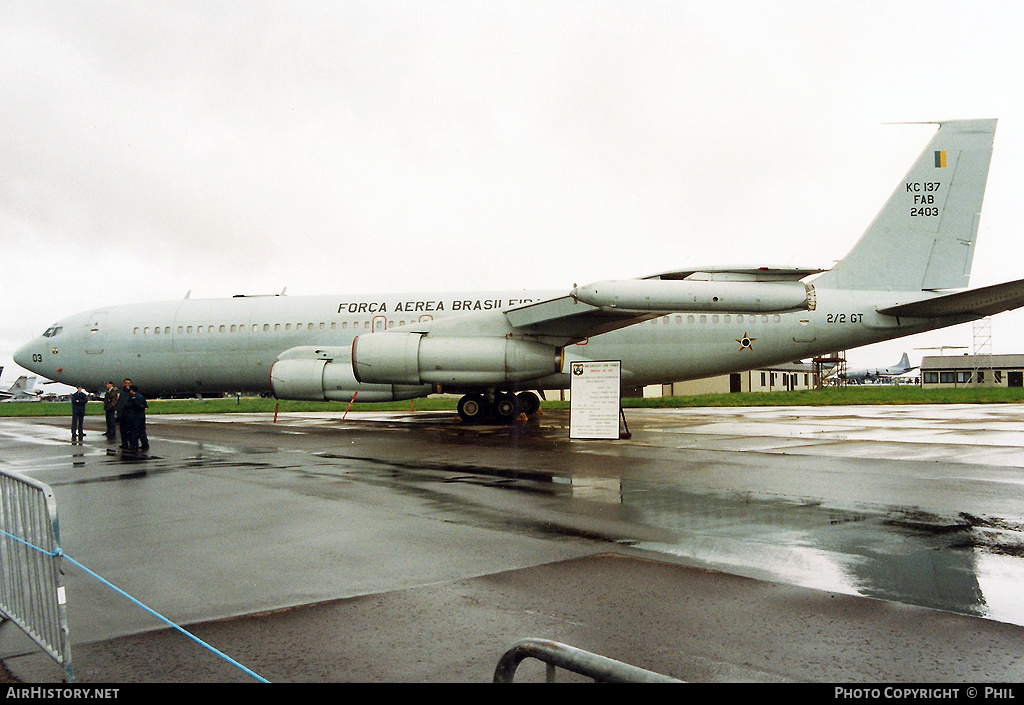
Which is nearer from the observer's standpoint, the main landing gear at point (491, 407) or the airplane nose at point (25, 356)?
the main landing gear at point (491, 407)

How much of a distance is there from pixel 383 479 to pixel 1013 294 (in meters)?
15.5

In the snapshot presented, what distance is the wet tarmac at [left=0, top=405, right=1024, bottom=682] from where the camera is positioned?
138 inches

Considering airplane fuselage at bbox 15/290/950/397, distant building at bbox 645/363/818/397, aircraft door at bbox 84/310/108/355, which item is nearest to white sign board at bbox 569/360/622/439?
airplane fuselage at bbox 15/290/950/397

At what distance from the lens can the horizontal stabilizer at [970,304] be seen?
52.5ft

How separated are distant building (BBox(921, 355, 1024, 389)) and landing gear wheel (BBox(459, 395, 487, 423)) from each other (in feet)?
241

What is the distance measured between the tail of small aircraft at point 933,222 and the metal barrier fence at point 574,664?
2031 centimetres

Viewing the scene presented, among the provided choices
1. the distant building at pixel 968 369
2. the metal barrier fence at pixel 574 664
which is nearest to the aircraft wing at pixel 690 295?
the metal barrier fence at pixel 574 664

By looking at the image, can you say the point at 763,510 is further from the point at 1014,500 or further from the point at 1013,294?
the point at 1013,294

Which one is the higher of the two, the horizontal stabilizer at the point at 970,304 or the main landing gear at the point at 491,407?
the horizontal stabilizer at the point at 970,304

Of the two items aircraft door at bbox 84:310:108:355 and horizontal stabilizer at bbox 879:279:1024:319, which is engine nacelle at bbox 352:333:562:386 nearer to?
horizontal stabilizer at bbox 879:279:1024:319

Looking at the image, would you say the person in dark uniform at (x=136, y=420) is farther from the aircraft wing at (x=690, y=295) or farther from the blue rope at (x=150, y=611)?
the blue rope at (x=150, y=611)

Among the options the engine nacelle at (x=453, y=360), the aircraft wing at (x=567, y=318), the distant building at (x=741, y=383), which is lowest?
the distant building at (x=741, y=383)

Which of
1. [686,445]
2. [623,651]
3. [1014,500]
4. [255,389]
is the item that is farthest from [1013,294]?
[255,389]

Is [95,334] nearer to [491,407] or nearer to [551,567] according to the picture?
[491,407]
